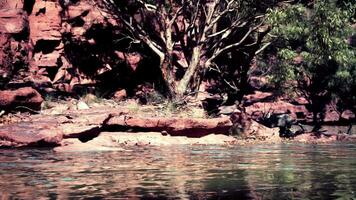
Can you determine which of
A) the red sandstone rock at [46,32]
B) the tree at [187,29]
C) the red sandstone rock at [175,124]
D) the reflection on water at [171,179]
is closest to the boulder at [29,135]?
the red sandstone rock at [175,124]

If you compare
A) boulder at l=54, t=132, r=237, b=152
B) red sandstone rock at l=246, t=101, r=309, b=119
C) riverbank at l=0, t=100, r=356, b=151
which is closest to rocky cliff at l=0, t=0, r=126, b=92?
riverbank at l=0, t=100, r=356, b=151

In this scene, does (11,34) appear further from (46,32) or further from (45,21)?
(45,21)

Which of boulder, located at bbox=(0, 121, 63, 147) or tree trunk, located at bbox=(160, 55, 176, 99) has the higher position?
tree trunk, located at bbox=(160, 55, 176, 99)

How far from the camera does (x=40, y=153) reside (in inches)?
469

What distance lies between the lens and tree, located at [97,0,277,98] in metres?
21.6

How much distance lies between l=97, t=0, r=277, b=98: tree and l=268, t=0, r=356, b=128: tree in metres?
1.49

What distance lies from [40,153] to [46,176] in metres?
4.59

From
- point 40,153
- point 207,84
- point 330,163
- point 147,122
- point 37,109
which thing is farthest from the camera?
point 207,84

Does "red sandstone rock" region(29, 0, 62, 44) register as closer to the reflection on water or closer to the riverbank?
the riverbank

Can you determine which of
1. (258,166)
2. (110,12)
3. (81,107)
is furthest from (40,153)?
(110,12)

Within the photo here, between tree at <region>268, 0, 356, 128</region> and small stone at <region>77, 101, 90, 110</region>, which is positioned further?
tree at <region>268, 0, 356, 128</region>

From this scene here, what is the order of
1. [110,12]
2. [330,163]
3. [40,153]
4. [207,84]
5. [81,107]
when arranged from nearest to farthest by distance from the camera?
[330,163], [40,153], [81,107], [110,12], [207,84]

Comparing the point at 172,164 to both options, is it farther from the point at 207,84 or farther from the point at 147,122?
the point at 207,84

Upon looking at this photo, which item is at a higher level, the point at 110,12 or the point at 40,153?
the point at 110,12
